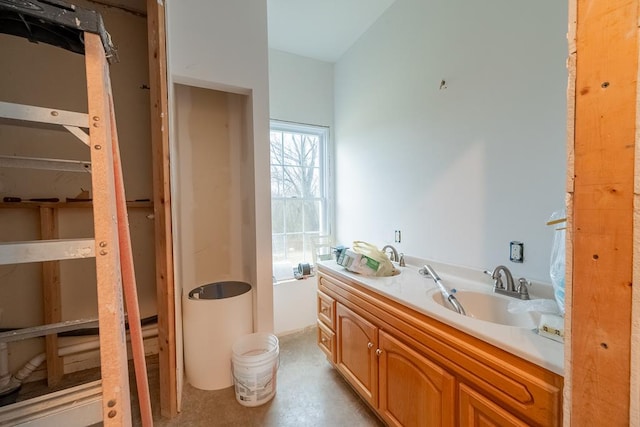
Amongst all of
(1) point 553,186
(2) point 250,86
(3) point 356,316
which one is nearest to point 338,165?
(2) point 250,86

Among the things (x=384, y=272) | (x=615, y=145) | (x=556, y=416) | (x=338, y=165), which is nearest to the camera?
(x=615, y=145)

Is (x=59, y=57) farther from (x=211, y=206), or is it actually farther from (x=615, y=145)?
(x=615, y=145)

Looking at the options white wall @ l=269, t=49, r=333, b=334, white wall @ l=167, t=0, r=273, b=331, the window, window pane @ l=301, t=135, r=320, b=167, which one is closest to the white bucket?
white wall @ l=167, t=0, r=273, b=331

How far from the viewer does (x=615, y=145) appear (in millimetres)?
524

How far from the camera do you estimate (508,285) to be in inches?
51.9

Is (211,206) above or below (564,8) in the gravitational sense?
below

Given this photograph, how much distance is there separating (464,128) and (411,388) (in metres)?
1.50

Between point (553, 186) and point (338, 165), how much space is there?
1.92 metres

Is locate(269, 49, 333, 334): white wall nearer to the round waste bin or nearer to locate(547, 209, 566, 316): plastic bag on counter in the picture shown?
the round waste bin

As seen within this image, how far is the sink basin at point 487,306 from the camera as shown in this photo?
1191mm

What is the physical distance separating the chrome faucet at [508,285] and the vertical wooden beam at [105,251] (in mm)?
1608

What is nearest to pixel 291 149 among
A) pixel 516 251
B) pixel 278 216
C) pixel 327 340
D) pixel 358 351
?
pixel 278 216

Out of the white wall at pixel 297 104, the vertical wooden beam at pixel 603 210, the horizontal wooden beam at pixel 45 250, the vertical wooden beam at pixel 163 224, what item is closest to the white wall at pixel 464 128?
the white wall at pixel 297 104

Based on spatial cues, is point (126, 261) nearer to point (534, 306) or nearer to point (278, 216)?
point (534, 306)
